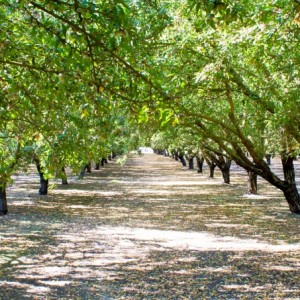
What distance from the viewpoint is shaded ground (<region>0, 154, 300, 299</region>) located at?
8611 millimetres

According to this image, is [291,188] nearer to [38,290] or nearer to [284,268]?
[284,268]

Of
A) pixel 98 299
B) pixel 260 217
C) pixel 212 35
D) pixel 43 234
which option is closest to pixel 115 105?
pixel 98 299

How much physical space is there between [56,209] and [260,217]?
876 cm

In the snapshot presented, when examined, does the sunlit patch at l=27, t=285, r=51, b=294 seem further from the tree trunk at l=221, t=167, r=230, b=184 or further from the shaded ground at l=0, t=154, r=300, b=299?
the tree trunk at l=221, t=167, r=230, b=184

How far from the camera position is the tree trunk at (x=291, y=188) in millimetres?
17641

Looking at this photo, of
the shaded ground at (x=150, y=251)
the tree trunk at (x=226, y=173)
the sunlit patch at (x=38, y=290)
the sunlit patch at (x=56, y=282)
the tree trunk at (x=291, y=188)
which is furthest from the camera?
the tree trunk at (x=226, y=173)

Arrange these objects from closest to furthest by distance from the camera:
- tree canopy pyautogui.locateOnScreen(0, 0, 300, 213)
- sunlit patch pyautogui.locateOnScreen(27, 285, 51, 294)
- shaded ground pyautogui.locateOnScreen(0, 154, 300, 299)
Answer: tree canopy pyautogui.locateOnScreen(0, 0, 300, 213) < sunlit patch pyautogui.locateOnScreen(27, 285, 51, 294) < shaded ground pyautogui.locateOnScreen(0, 154, 300, 299)

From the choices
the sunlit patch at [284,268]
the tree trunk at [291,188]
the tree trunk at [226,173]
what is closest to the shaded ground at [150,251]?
the sunlit patch at [284,268]

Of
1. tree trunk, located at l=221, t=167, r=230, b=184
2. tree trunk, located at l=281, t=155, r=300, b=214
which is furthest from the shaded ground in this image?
tree trunk, located at l=221, t=167, r=230, b=184

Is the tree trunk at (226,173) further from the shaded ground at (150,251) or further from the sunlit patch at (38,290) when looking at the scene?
the sunlit patch at (38,290)

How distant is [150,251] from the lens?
Answer: 39.1 feet

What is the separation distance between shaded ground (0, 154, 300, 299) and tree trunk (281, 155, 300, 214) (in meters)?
0.45

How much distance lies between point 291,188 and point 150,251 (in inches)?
310

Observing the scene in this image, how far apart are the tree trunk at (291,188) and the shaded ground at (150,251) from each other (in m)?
0.45
